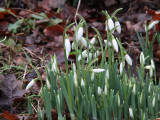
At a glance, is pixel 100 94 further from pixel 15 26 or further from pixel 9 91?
pixel 15 26

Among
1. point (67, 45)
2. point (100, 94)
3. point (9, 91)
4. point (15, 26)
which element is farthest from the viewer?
point (15, 26)

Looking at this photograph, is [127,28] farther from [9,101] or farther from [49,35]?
[9,101]

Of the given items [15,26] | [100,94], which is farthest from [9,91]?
[15,26]

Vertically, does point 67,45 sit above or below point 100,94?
above

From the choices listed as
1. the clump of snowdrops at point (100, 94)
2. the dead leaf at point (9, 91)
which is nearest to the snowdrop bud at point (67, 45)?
the clump of snowdrops at point (100, 94)

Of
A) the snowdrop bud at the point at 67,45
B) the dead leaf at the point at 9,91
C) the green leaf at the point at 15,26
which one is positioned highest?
the green leaf at the point at 15,26

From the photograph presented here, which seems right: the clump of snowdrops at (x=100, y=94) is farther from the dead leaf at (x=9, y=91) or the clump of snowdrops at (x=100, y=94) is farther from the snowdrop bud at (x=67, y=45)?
the dead leaf at (x=9, y=91)

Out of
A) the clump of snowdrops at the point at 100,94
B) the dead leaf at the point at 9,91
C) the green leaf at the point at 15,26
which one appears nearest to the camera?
the clump of snowdrops at the point at 100,94

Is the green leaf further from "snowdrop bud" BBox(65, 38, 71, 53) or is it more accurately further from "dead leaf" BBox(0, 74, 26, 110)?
"snowdrop bud" BBox(65, 38, 71, 53)

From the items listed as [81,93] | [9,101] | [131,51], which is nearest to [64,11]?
[131,51]

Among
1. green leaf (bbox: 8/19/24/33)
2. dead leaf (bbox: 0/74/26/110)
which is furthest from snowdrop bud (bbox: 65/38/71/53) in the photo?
green leaf (bbox: 8/19/24/33)
